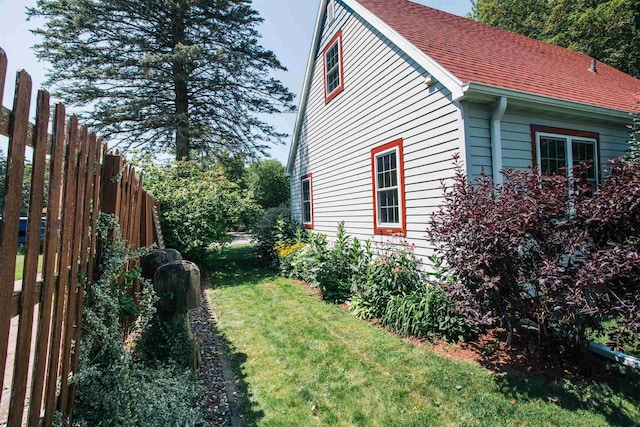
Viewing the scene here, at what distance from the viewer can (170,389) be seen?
260cm

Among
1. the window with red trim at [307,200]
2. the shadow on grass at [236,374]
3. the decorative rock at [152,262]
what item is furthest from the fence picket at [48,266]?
the window with red trim at [307,200]

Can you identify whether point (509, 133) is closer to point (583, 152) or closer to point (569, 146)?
point (569, 146)

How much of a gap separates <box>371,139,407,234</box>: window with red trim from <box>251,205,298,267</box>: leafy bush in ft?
13.9

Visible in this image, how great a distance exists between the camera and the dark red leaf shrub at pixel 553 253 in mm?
2846

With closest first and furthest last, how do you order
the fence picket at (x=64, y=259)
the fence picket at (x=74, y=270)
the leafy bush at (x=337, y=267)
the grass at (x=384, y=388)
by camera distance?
the fence picket at (x=64, y=259) < the fence picket at (x=74, y=270) < the grass at (x=384, y=388) < the leafy bush at (x=337, y=267)

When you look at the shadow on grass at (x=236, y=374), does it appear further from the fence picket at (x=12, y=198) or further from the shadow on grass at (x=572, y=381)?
the shadow on grass at (x=572, y=381)

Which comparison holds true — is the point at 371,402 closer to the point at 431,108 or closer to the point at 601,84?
the point at 431,108

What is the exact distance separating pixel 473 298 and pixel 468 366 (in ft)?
2.54

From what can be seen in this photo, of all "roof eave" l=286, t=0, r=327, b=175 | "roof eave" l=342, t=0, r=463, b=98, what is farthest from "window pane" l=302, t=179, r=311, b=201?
"roof eave" l=342, t=0, r=463, b=98

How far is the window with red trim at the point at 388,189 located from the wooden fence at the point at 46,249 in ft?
15.6

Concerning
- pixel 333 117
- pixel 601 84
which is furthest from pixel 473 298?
pixel 601 84

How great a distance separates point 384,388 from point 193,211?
733 cm

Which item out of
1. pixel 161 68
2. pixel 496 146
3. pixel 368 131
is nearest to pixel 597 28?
pixel 368 131

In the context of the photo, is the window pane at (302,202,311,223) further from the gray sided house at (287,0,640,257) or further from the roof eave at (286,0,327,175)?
the roof eave at (286,0,327,175)
